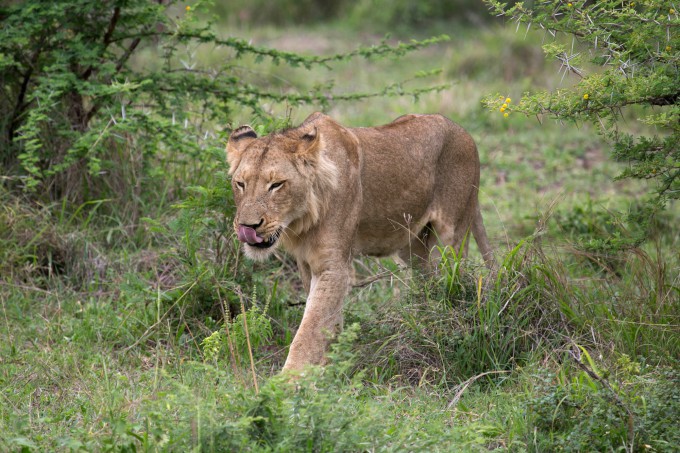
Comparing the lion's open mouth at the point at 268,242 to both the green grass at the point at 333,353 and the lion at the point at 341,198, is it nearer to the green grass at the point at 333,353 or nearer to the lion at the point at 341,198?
the lion at the point at 341,198

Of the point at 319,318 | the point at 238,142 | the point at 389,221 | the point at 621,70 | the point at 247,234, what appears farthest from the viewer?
the point at 389,221

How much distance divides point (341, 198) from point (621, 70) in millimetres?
1673

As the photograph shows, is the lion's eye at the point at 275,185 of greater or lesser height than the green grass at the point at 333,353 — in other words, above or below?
above

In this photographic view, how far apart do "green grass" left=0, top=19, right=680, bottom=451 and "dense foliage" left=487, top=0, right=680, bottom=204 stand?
0.71 m

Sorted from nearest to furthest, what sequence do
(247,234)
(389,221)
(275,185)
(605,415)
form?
(605,415)
(247,234)
(275,185)
(389,221)

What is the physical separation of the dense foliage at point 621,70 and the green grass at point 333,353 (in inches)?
28.0

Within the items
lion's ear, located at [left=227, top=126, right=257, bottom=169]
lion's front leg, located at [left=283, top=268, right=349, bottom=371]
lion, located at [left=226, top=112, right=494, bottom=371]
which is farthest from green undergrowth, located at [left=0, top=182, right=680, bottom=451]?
lion's ear, located at [left=227, top=126, right=257, bottom=169]

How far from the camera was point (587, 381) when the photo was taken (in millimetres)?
4441

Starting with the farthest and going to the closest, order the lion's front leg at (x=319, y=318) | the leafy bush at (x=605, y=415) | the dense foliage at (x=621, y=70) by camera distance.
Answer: the lion's front leg at (x=319, y=318), the dense foliage at (x=621, y=70), the leafy bush at (x=605, y=415)

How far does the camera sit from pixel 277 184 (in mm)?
5020

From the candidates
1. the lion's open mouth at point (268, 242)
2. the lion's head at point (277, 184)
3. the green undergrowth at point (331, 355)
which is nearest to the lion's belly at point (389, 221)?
the green undergrowth at point (331, 355)

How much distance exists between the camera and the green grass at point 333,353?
383 cm

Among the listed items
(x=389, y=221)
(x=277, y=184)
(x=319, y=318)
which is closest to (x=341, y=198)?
(x=277, y=184)

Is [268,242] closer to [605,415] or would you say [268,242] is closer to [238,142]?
[238,142]
